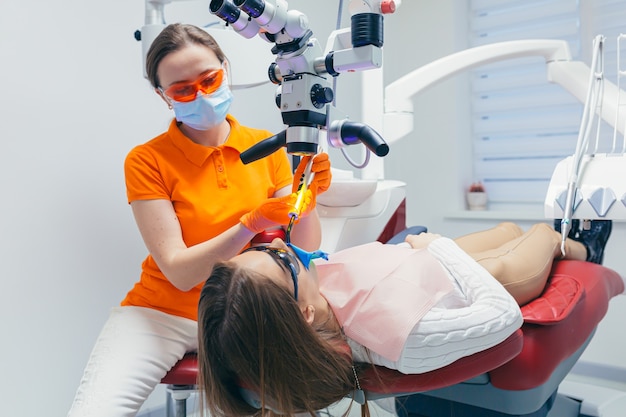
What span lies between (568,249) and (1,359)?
1.79m

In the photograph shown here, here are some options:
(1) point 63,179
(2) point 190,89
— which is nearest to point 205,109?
(2) point 190,89

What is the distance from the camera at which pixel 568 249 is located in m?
1.76

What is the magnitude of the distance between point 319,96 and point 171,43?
0.56 metres

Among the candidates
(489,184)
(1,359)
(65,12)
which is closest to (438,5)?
(489,184)

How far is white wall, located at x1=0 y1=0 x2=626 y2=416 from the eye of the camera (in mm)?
1709

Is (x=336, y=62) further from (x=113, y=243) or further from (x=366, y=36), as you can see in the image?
(x=113, y=243)

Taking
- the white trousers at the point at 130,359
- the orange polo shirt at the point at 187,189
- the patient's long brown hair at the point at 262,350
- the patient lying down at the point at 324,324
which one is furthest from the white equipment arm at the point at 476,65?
the patient's long brown hair at the point at 262,350

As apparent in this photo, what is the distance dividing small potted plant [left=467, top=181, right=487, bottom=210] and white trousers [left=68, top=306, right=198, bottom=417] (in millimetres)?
2206

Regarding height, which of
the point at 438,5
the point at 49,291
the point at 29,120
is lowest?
the point at 49,291

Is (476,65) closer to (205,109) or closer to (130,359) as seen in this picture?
(205,109)

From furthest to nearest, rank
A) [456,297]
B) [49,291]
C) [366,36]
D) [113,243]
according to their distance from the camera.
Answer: [113,243] → [49,291] → [456,297] → [366,36]

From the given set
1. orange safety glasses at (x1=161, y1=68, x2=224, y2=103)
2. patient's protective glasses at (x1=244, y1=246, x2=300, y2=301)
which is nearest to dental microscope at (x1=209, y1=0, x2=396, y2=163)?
patient's protective glasses at (x1=244, y1=246, x2=300, y2=301)

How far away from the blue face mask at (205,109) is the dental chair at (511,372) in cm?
57

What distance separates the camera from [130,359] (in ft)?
4.06
